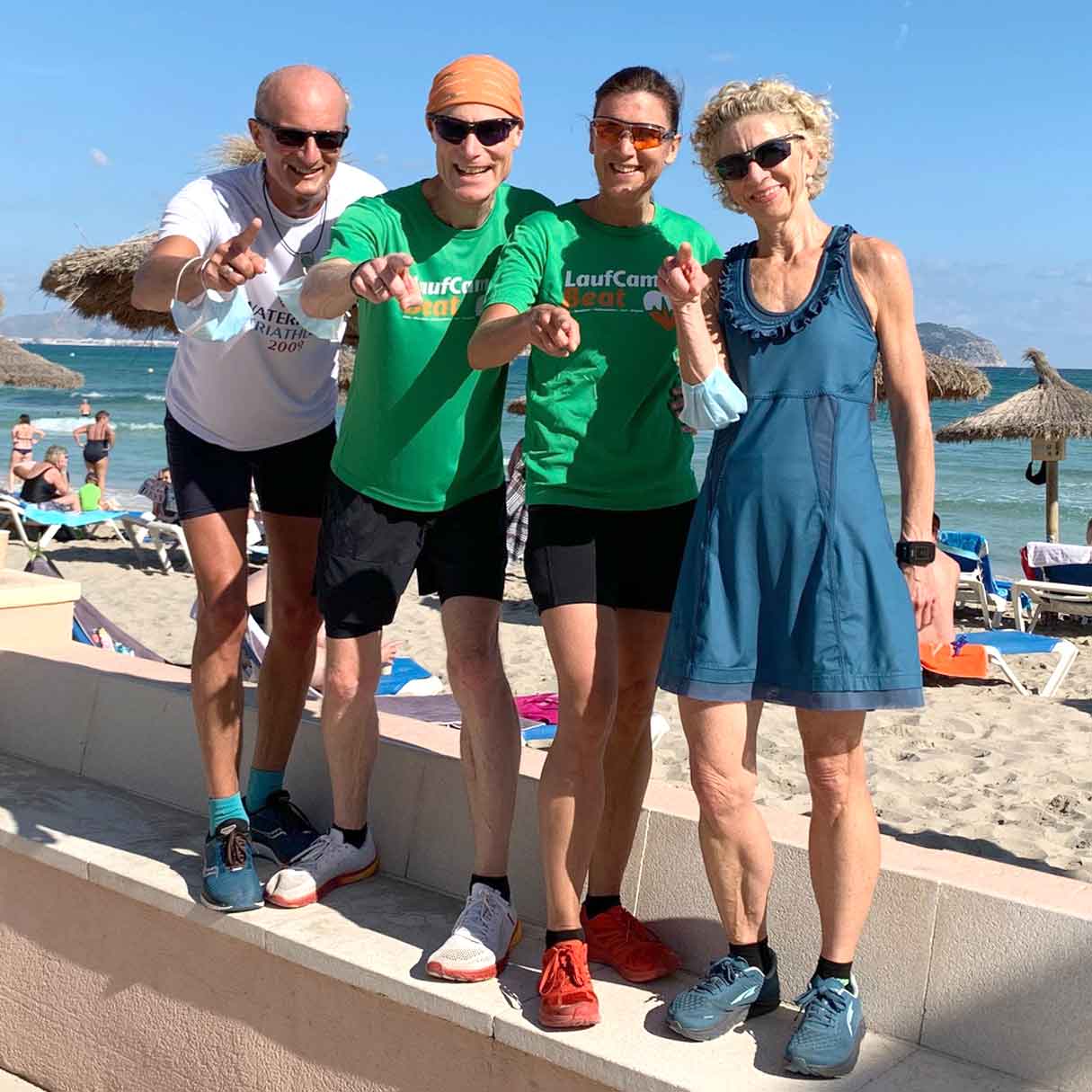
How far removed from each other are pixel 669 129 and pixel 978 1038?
6.21 ft

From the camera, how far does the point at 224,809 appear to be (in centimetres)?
346

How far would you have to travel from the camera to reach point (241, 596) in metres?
3.52

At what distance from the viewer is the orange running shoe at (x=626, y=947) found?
2.93 metres

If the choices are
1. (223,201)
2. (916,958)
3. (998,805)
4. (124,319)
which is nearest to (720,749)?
(916,958)

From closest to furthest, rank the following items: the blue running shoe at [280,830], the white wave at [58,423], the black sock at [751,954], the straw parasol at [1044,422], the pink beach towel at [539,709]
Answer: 1. the black sock at [751,954]
2. the blue running shoe at [280,830]
3. the pink beach towel at [539,709]
4. the straw parasol at [1044,422]
5. the white wave at [58,423]

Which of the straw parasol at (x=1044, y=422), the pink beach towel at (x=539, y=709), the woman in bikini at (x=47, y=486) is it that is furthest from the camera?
the woman in bikini at (x=47, y=486)

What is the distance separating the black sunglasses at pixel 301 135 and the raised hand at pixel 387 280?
0.63 metres

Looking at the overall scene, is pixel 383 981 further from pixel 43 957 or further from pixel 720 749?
pixel 43 957

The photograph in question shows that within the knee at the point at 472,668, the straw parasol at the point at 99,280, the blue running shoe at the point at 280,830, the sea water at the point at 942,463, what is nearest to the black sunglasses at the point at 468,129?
the knee at the point at 472,668

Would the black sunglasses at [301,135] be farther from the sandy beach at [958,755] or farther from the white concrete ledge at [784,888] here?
the sandy beach at [958,755]

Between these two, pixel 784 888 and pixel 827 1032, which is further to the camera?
pixel 784 888

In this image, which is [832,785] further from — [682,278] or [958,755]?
[958,755]

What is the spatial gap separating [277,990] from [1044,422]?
1526cm

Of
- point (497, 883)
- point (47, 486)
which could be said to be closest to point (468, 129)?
point (497, 883)
